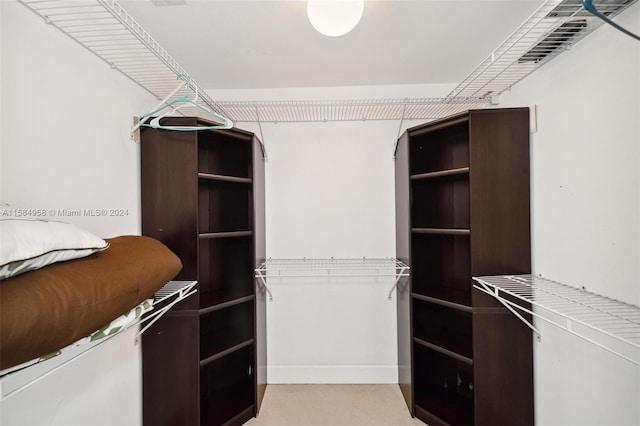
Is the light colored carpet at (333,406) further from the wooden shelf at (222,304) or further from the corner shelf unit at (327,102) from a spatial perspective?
the corner shelf unit at (327,102)

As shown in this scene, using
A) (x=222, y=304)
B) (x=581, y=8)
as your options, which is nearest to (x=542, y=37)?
(x=581, y=8)

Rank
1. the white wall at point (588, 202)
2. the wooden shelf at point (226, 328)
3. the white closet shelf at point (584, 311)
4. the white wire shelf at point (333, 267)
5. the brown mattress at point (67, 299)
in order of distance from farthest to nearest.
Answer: the white wire shelf at point (333, 267)
the wooden shelf at point (226, 328)
the white wall at point (588, 202)
the white closet shelf at point (584, 311)
the brown mattress at point (67, 299)

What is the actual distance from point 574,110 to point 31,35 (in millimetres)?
2313

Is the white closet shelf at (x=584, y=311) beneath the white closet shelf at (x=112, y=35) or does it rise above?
beneath

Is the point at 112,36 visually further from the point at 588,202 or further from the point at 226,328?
the point at 588,202

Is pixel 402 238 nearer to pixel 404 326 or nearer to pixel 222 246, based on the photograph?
pixel 404 326

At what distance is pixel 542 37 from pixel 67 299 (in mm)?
2056

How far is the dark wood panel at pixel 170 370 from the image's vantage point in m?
1.39

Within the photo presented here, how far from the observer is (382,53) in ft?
5.20

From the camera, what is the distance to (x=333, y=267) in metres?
2.01

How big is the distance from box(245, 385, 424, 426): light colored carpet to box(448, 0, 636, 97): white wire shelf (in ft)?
7.31

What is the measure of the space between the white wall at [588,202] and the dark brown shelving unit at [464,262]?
99mm

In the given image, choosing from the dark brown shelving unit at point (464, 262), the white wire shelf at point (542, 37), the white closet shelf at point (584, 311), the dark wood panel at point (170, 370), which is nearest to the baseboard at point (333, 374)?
the dark brown shelving unit at point (464, 262)

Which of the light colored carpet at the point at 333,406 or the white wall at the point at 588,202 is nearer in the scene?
the white wall at the point at 588,202
